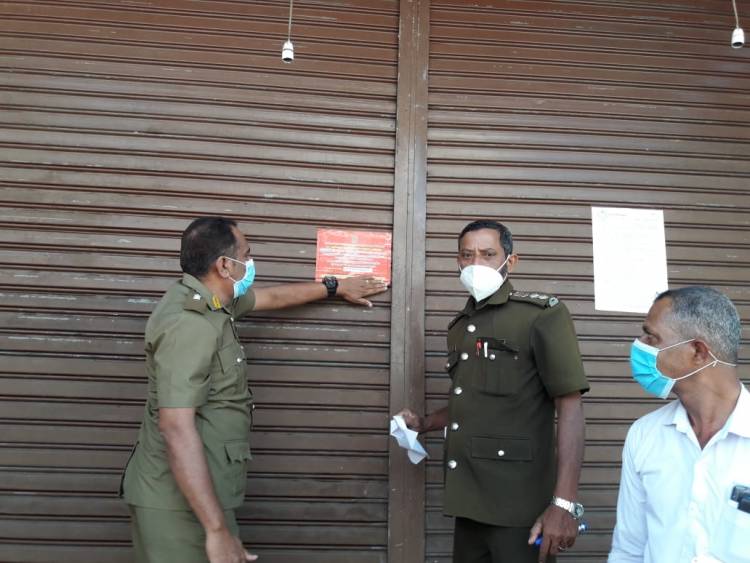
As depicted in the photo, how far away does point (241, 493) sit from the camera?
2633 millimetres

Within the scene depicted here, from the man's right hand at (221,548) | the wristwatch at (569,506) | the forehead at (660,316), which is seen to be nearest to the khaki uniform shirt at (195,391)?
the man's right hand at (221,548)

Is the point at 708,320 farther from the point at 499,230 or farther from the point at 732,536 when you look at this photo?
the point at 499,230

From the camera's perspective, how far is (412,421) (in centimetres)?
304

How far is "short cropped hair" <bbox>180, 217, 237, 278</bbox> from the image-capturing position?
269 centimetres

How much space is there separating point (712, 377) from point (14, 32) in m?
3.93

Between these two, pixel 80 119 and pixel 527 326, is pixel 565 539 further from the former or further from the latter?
pixel 80 119

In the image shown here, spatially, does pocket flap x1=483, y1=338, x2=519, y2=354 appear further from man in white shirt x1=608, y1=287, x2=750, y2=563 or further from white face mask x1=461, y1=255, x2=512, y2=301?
man in white shirt x1=608, y1=287, x2=750, y2=563

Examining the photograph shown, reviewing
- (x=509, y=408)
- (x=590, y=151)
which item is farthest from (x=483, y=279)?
(x=590, y=151)

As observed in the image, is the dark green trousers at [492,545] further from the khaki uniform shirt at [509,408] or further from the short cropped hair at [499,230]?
the short cropped hair at [499,230]

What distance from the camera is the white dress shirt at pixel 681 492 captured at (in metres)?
1.90

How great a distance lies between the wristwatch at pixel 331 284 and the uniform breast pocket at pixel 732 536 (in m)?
2.05

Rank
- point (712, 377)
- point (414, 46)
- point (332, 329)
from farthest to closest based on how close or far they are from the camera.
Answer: point (414, 46), point (332, 329), point (712, 377)

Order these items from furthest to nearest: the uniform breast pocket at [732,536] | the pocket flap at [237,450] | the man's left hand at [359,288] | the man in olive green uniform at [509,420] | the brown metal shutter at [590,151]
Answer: the brown metal shutter at [590,151] < the man's left hand at [359,288] < the pocket flap at [237,450] < the man in olive green uniform at [509,420] < the uniform breast pocket at [732,536]

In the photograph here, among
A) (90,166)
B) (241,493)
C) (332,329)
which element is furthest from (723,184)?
(90,166)
